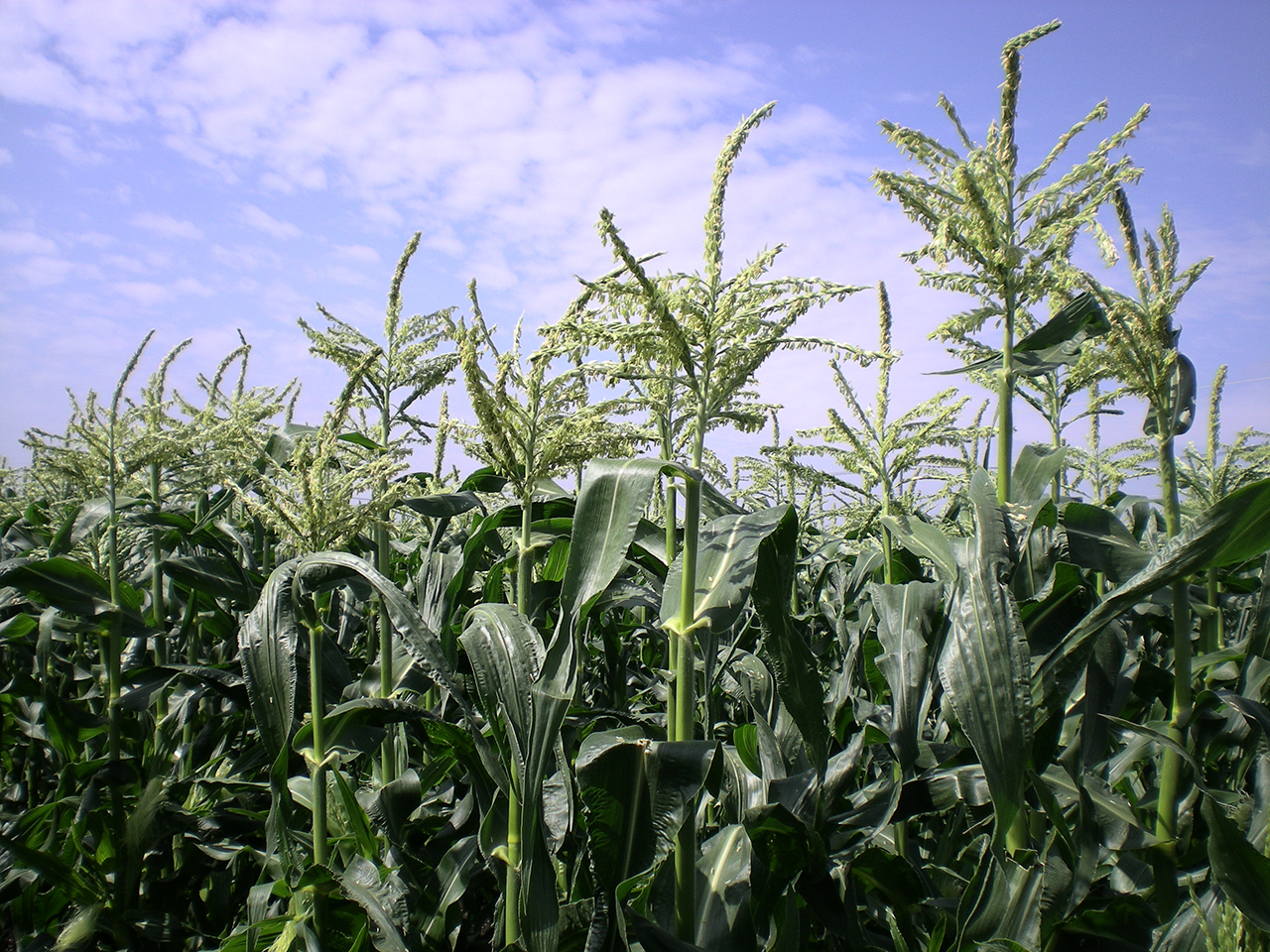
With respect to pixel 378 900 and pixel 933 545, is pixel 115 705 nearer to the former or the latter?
pixel 378 900

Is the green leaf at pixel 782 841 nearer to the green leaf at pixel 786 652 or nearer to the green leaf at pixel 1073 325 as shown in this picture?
the green leaf at pixel 786 652

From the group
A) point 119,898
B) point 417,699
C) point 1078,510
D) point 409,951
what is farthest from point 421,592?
point 1078,510

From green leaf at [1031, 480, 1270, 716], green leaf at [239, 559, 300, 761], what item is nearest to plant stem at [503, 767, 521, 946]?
green leaf at [239, 559, 300, 761]

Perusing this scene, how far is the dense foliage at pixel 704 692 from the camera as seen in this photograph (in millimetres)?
1438

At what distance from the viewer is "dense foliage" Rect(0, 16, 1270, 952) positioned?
4.72 feet

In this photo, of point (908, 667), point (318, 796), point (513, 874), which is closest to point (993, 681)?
point (908, 667)

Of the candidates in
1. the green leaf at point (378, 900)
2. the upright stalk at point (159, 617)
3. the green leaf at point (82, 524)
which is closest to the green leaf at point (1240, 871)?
the green leaf at point (378, 900)

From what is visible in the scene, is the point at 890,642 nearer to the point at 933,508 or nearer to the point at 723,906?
the point at 723,906

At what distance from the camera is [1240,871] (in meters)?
1.38

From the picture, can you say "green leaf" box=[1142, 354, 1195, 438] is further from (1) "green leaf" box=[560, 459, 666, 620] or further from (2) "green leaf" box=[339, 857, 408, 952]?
(2) "green leaf" box=[339, 857, 408, 952]

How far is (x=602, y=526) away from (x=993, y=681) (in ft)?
2.68

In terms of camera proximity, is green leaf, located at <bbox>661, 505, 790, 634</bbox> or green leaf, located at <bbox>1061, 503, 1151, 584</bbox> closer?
green leaf, located at <bbox>661, 505, 790, 634</bbox>

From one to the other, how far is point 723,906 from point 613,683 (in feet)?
4.70

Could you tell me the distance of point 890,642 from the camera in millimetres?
1842
